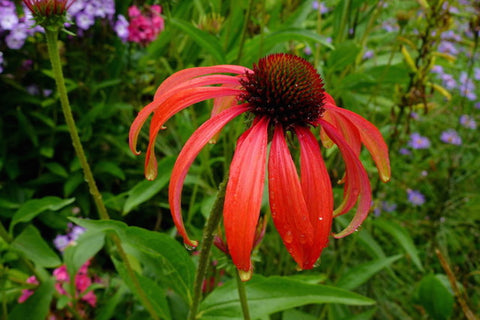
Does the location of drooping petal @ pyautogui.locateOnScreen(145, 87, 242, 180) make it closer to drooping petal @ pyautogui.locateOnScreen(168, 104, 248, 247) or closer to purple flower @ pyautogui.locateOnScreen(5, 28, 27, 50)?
drooping petal @ pyautogui.locateOnScreen(168, 104, 248, 247)

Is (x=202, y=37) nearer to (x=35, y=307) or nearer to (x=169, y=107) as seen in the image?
(x=169, y=107)

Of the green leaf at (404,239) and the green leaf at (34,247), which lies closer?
the green leaf at (34,247)

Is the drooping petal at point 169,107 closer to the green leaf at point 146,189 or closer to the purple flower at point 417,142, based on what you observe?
the green leaf at point 146,189

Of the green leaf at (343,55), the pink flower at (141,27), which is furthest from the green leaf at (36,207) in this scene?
the pink flower at (141,27)

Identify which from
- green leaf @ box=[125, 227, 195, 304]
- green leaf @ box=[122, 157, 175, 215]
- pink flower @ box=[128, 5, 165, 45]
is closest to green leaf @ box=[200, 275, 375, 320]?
green leaf @ box=[125, 227, 195, 304]

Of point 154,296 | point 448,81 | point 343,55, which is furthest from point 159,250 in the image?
point 448,81
